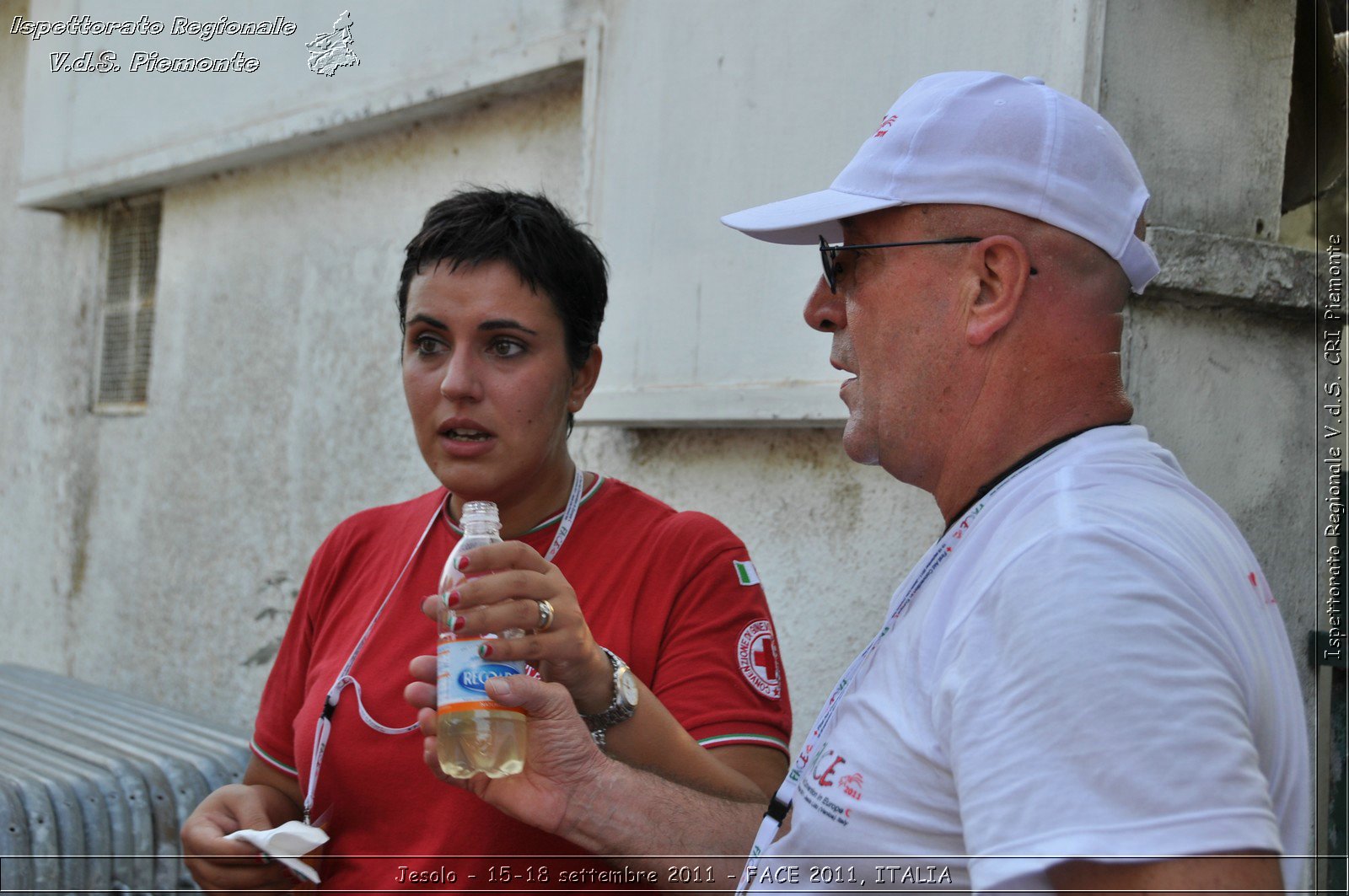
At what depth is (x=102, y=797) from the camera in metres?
3.98

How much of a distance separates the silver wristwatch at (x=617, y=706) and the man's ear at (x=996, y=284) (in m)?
0.83

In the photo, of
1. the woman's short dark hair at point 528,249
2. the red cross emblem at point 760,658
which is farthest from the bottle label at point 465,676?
the woman's short dark hair at point 528,249

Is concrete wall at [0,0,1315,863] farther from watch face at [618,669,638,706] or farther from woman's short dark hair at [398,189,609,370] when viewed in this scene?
watch face at [618,669,638,706]

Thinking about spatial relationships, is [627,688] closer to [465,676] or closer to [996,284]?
[465,676]

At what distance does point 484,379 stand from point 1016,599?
4.63 feet

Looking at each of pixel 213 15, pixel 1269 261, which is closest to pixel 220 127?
pixel 213 15

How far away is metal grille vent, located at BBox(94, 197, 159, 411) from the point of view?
6.09 metres

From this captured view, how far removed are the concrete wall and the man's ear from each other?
1.39 metres

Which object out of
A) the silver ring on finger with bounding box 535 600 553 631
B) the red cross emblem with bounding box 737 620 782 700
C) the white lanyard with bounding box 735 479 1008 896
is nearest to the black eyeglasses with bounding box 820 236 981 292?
the white lanyard with bounding box 735 479 1008 896

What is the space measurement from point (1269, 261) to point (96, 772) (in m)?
3.77

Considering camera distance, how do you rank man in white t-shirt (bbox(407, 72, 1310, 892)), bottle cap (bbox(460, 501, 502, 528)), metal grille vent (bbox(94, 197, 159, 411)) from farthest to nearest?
metal grille vent (bbox(94, 197, 159, 411)) → bottle cap (bbox(460, 501, 502, 528)) → man in white t-shirt (bbox(407, 72, 1310, 892))

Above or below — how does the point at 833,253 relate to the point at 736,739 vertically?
above

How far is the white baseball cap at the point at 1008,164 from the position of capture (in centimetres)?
151

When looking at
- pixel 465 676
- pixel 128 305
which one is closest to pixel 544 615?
pixel 465 676
